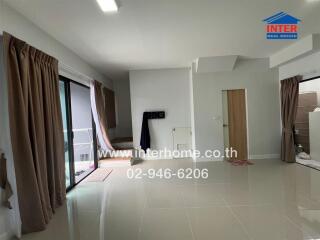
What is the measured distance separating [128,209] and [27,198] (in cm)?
127

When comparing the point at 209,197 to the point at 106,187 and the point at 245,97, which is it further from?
the point at 245,97

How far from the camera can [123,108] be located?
7.84 meters

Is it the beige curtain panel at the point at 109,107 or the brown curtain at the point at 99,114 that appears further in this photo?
the beige curtain panel at the point at 109,107

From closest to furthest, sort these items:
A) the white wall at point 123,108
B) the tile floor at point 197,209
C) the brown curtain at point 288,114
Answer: the tile floor at point 197,209 → the brown curtain at point 288,114 → the white wall at point 123,108

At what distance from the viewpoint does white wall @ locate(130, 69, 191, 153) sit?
599cm

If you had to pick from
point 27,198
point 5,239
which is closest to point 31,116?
point 27,198

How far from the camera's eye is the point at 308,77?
14.9 feet

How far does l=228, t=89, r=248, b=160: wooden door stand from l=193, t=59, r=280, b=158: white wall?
131 millimetres

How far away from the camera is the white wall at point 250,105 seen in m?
5.49

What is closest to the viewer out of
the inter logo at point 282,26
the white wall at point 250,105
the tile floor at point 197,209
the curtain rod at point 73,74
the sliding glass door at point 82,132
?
the tile floor at point 197,209

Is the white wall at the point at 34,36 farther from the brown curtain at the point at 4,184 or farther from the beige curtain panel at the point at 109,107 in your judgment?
the beige curtain panel at the point at 109,107

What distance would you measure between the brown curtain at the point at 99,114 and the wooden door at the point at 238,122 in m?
3.44

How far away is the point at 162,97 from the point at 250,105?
2.45 m

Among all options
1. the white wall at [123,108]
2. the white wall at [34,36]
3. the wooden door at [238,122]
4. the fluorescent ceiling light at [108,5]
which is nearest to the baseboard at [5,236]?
the white wall at [34,36]
